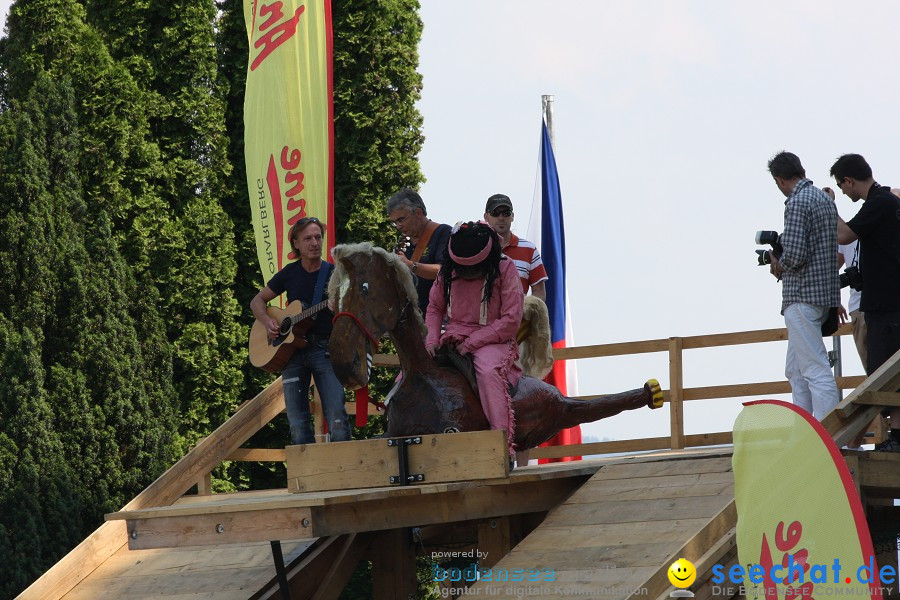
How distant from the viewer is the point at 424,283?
7047mm

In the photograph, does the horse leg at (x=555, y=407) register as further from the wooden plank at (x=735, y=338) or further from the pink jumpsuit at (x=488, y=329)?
the wooden plank at (x=735, y=338)

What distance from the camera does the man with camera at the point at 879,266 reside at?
6.24 metres

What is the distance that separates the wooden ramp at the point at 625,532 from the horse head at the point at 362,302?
112 cm

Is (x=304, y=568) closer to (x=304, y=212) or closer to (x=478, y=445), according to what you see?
(x=478, y=445)

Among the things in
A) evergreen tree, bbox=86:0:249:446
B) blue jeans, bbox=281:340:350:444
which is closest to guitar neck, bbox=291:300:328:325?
blue jeans, bbox=281:340:350:444

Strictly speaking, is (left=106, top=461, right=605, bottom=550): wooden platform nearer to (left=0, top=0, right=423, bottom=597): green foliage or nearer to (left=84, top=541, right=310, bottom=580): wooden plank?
(left=84, top=541, right=310, bottom=580): wooden plank

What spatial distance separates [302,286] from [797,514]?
4.76m

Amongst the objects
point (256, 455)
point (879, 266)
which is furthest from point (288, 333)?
point (879, 266)

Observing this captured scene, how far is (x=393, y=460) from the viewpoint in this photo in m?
5.65

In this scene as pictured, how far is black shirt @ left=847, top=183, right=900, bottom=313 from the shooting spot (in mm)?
6234

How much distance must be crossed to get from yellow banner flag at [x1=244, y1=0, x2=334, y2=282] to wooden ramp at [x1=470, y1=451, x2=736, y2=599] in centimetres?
401

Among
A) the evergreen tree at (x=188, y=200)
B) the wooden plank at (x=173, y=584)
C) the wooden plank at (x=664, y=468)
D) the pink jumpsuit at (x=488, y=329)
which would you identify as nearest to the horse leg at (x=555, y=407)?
the pink jumpsuit at (x=488, y=329)

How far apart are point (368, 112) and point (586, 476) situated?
6729mm

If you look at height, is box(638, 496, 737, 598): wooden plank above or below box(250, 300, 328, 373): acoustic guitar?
below
